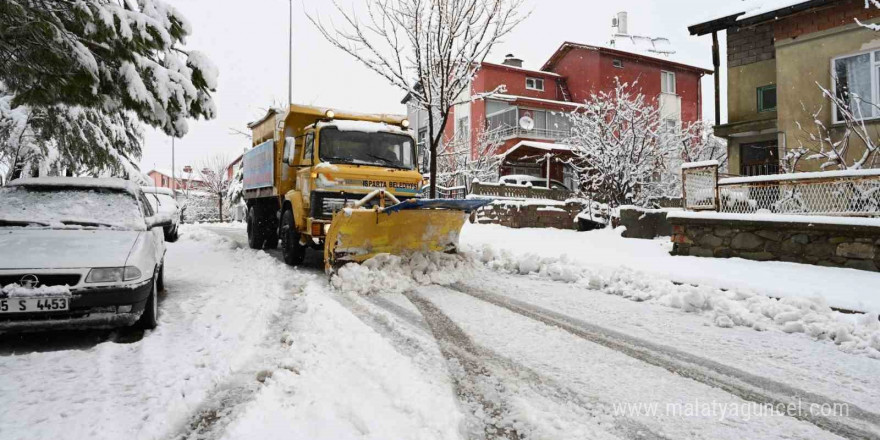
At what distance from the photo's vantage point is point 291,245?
838 centimetres

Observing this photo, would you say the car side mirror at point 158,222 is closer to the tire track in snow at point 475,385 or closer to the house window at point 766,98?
the tire track in snow at point 475,385

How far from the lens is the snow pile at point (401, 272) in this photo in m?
6.34

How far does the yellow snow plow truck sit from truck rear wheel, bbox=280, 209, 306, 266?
0.02 metres

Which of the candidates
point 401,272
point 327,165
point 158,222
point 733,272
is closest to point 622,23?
point 733,272

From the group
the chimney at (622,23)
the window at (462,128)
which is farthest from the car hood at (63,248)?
the chimney at (622,23)

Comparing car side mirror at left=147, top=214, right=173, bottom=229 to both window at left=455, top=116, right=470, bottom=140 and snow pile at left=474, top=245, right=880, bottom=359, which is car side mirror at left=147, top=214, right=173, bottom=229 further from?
window at left=455, top=116, right=470, bottom=140

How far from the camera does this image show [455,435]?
2477 mm

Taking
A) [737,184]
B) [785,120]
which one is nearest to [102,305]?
[737,184]

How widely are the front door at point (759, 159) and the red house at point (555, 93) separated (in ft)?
41.8

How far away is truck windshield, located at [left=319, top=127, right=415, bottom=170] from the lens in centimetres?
800

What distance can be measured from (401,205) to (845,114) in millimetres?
9888

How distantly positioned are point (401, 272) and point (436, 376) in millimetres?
3511

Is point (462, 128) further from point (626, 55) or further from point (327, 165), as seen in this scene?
point (327, 165)

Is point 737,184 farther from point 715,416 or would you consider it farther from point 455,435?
point 455,435
